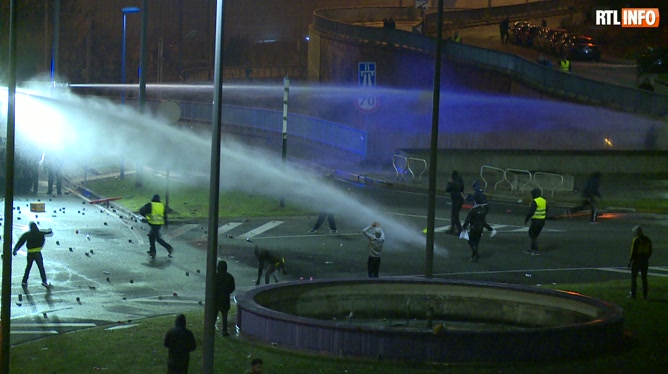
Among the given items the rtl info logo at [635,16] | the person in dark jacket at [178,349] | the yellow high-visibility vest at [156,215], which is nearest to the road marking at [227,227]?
the yellow high-visibility vest at [156,215]

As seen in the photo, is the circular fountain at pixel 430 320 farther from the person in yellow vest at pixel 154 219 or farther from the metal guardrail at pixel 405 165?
the metal guardrail at pixel 405 165

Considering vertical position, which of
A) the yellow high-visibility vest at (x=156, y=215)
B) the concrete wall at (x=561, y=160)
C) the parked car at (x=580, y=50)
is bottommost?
the yellow high-visibility vest at (x=156, y=215)

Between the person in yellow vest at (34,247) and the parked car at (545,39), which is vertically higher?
the parked car at (545,39)

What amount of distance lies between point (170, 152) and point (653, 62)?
28486mm

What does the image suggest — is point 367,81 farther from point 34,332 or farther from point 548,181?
point 34,332

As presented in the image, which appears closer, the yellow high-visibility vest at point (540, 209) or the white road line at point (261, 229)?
the yellow high-visibility vest at point (540, 209)

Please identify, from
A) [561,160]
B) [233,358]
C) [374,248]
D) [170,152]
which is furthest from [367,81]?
[233,358]

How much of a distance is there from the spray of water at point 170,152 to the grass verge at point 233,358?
10.2 metres

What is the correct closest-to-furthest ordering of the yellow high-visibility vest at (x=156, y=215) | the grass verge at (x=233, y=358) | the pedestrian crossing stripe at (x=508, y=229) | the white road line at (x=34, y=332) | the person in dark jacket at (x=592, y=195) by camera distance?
the grass verge at (x=233, y=358) → the white road line at (x=34, y=332) → the yellow high-visibility vest at (x=156, y=215) → the pedestrian crossing stripe at (x=508, y=229) → the person in dark jacket at (x=592, y=195)

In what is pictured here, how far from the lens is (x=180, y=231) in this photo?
91.4ft

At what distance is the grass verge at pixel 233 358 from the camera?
13.5 m

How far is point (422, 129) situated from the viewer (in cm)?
4456

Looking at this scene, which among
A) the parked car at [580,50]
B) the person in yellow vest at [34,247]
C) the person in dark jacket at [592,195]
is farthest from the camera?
the parked car at [580,50]

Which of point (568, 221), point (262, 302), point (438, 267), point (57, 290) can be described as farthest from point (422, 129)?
point (262, 302)
